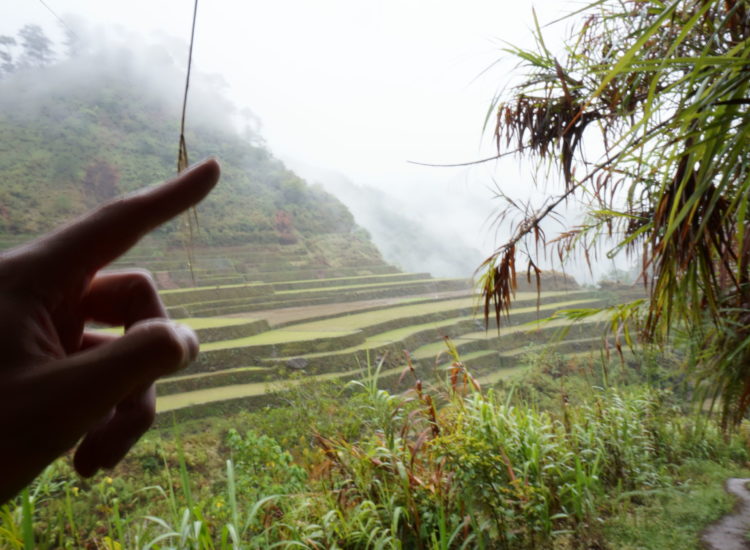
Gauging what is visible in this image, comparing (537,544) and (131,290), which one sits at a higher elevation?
Answer: (131,290)

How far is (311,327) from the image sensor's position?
502cm

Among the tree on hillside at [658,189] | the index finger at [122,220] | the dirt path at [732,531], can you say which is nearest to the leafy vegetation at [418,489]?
the dirt path at [732,531]

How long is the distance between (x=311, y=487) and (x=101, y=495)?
92cm

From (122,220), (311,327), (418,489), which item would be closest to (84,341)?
(122,220)

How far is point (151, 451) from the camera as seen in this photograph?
9.01 ft

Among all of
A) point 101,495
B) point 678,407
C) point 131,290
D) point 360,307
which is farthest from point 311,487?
point 360,307

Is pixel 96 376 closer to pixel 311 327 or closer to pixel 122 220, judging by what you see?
pixel 122 220

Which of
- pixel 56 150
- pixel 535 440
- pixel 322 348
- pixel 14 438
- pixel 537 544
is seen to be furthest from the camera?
pixel 322 348

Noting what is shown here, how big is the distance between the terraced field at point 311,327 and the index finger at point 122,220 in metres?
1.86

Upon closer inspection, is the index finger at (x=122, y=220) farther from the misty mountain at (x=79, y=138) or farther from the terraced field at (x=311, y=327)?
the terraced field at (x=311, y=327)

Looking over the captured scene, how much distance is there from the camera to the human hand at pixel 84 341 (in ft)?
0.67

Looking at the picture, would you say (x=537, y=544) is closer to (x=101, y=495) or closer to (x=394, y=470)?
(x=394, y=470)

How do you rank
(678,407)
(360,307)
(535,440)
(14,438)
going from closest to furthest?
(14,438) → (535,440) → (678,407) → (360,307)

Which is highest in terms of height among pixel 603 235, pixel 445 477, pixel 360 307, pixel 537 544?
pixel 603 235
